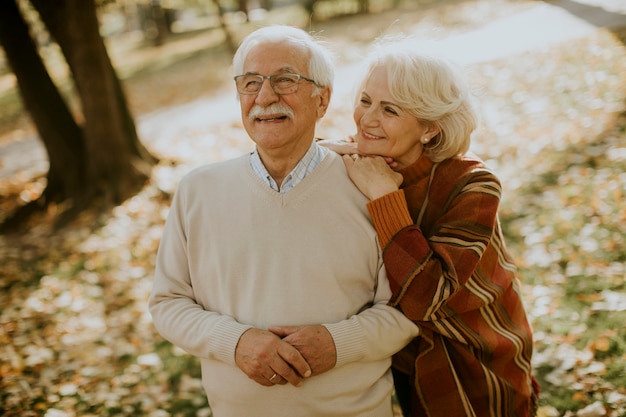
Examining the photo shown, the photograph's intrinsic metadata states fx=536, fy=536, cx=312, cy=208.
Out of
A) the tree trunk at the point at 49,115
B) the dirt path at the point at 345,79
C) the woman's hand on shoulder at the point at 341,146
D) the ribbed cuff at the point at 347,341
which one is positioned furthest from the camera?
the dirt path at the point at 345,79

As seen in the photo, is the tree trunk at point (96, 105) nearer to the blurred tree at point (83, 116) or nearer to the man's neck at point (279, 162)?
the blurred tree at point (83, 116)

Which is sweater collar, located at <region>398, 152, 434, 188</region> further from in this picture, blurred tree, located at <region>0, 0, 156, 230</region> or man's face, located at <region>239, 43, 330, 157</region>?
blurred tree, located at <region>0, 0, 156, 230</region>

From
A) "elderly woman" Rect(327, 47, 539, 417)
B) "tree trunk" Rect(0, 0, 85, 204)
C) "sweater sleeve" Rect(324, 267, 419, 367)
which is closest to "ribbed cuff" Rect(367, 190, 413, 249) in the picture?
"elderly woman" Rect(327, 47, 539, 417)

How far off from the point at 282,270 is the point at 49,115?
19.7 ft

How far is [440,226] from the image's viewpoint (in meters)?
2.20

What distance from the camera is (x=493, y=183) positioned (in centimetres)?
224

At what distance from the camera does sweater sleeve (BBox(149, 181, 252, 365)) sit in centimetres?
214

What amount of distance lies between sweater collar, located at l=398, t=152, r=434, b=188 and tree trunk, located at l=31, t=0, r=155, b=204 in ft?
15.6

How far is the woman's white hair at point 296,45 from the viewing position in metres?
2.20

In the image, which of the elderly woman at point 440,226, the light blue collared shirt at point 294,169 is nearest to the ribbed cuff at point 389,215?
the elderly woman at point 440,226

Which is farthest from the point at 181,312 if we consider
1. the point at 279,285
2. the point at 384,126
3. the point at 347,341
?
the point at 384,126

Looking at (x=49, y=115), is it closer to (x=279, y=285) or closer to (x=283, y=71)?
(x=283, y=71)

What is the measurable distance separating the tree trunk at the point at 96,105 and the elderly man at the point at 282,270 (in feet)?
14.6

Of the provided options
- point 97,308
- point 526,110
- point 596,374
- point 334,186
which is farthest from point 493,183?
point 526,110
